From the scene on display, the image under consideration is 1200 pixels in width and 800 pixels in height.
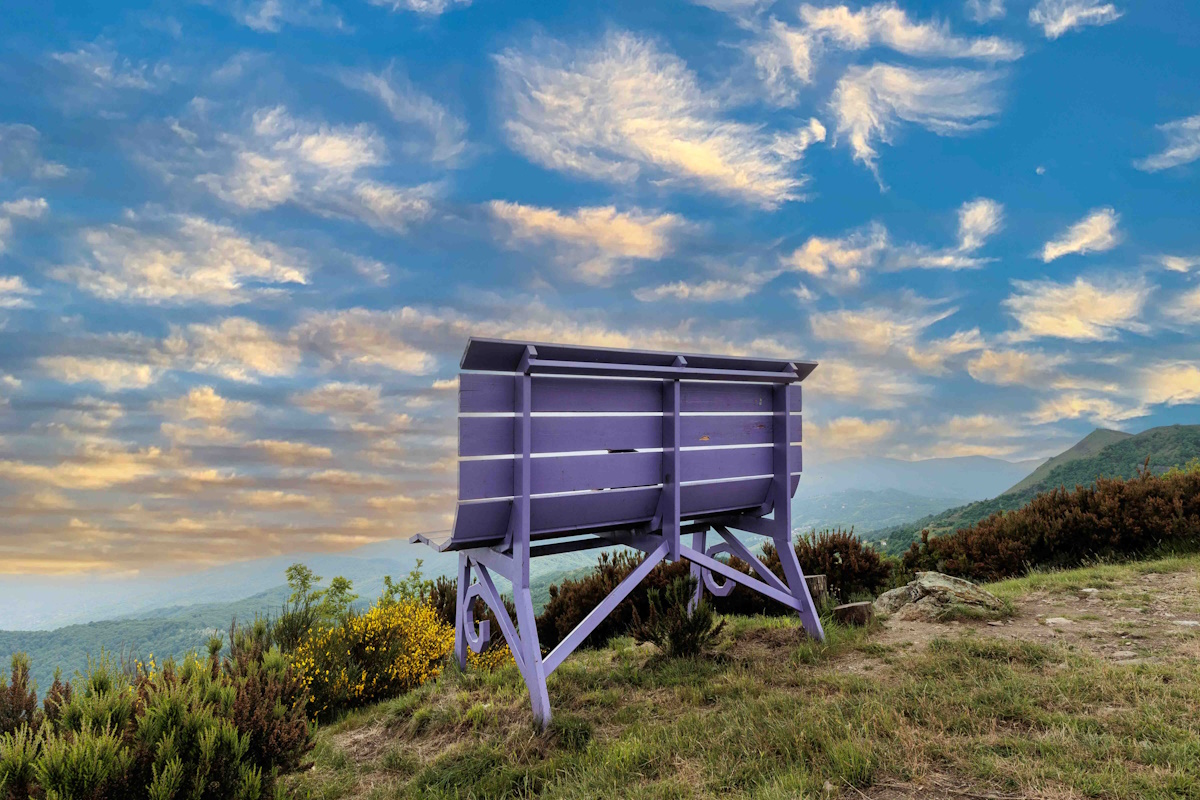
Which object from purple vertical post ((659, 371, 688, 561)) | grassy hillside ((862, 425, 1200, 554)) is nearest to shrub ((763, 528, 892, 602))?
purple vertical post ((659, 371, 688, 561))

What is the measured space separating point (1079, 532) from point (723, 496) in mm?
6490

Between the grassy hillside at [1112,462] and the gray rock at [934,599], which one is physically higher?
the grassy hillside at [1112,462]

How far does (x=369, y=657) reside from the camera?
590cm

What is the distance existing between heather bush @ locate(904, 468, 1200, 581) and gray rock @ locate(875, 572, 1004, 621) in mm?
2893

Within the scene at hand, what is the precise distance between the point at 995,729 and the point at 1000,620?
9.40ft

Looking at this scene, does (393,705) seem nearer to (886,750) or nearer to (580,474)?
(580,474)

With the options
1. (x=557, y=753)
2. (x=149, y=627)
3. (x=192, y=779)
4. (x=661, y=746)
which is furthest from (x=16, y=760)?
(x=149, y=627)

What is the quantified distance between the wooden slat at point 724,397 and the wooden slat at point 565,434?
1.04 feet

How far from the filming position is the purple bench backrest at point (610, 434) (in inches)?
153

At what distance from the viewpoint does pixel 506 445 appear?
3943mm

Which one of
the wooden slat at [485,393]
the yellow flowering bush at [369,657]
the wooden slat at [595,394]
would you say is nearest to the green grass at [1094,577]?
the wooden slat at [595,394]

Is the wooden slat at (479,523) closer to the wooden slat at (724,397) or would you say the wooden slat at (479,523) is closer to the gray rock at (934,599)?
the wooden slat at (724,397)

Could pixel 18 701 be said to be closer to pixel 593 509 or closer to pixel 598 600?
pixel 593 509

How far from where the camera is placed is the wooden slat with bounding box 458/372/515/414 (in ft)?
12.5
